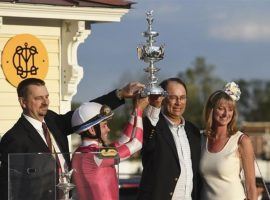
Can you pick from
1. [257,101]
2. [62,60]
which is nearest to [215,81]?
[257,101]

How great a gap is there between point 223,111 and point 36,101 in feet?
5.29

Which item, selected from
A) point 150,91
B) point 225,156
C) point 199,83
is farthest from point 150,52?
point 199,83

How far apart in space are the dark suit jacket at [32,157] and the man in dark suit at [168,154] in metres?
0.44

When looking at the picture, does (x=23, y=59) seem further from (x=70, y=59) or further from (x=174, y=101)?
(x=174, y=101)

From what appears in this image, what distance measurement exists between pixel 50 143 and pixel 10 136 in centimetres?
31

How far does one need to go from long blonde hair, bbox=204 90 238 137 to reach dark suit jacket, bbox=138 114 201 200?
14.8 inches

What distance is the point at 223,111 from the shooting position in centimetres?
863

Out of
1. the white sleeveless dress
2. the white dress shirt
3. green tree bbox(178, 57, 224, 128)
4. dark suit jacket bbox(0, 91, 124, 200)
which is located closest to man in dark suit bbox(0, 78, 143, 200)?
dark suit jacket bbox(0, 91, 124, 200)

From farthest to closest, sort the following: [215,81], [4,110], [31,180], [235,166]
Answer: [215,81]
[4,110]
[235,166]
[31,180]

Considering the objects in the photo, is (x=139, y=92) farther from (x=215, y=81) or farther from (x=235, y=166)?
(x=215, y=81)

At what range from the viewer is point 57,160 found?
7.31 m

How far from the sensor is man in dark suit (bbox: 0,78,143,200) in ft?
23.7

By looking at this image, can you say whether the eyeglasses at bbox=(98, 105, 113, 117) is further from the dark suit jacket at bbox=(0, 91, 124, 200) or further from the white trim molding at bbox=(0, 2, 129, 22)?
the white trim molding at bbox=(0, 2, 129, 22)

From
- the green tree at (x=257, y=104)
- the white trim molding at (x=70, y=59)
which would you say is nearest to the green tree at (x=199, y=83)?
the green tree at (x=257, y=104)
